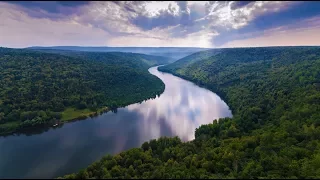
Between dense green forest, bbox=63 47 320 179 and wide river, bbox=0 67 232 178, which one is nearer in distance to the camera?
dense green forest, bbox=63 47 320 179

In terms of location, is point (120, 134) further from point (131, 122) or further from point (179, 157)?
point (179, 157)

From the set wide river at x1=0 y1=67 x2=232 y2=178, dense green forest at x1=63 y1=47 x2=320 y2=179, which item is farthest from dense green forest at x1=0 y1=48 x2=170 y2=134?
dense green forest at x1=63 y1=47 x2=320 y2=179

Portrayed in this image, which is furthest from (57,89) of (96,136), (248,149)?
(248,149)

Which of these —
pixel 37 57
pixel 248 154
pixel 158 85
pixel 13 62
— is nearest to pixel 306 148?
pixel 248 154

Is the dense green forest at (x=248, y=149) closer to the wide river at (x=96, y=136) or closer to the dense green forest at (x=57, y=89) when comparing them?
the wide river at (x=96, y=136)

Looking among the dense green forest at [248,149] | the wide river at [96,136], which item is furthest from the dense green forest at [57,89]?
A: the dense green forest at [248,149]

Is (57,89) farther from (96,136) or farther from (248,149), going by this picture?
(248,149)

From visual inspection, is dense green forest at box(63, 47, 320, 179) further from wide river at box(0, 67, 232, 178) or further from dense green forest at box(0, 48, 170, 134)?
dense green forest at box(0, 48, 170, 134)
